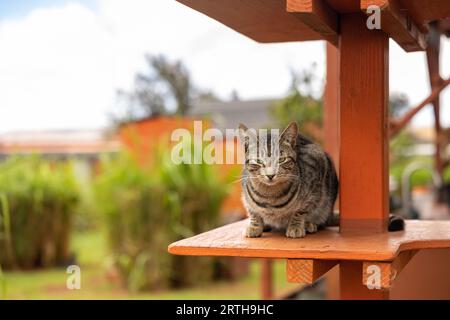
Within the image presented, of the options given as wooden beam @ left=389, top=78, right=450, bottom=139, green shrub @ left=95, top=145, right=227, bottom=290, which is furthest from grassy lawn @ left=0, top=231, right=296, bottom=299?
wooden beam @ left=389, top=78, right=450, bottom=139

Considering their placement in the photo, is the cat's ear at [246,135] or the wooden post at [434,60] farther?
the wooden post at [434,60]

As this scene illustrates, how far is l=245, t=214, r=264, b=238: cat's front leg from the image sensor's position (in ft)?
6.76

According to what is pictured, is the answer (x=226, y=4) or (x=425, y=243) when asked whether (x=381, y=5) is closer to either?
(x=226, y=4)

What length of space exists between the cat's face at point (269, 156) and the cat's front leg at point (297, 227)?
13cm

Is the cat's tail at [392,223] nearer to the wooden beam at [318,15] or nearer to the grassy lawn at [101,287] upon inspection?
the wooden beam at [318,15]

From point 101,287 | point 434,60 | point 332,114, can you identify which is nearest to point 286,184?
point 434,60

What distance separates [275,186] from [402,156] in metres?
9.24

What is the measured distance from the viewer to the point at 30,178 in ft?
23.3

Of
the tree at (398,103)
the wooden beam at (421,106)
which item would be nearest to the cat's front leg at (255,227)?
the wooden beam at (421,106)

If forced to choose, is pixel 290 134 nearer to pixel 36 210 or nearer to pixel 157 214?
pixel 157 214

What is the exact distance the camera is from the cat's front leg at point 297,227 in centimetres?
202

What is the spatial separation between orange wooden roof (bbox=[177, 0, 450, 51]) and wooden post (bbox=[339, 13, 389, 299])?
70 millimetres

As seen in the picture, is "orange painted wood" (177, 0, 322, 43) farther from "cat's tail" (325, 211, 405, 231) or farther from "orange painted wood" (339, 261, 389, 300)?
"orange painted wood" (339, 261, 389, 300)
